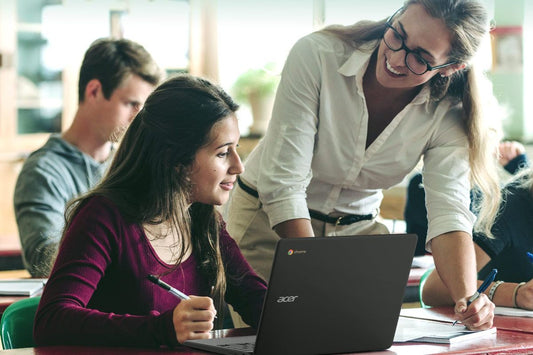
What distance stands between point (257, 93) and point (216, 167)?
3516mm

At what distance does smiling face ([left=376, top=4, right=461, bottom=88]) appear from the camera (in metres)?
1.76

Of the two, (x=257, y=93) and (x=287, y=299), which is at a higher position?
(x=287, y=299)

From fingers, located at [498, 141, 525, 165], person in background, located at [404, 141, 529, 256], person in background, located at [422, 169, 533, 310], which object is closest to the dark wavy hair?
person in background, located at [422, 169, 533, 310]

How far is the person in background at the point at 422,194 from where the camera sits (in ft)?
9.51

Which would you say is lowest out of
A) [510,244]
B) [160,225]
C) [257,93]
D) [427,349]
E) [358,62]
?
[257,93]

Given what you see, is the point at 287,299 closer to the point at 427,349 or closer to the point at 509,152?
the point at 427,349

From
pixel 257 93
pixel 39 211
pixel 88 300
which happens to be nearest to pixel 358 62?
pixel 88 300

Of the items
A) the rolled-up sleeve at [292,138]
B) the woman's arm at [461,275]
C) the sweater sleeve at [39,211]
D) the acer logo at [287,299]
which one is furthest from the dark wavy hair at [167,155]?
the sweater sleeve at [39,211]

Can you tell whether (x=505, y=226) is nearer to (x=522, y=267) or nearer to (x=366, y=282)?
(x=522, y=267)

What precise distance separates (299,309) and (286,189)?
0.59 meters

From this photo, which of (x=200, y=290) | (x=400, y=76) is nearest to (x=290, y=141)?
(x=400, y=76)

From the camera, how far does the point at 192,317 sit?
1.32 metres

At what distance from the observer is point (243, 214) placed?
2184 mm

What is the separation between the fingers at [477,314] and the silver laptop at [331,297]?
0.92 feet
